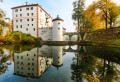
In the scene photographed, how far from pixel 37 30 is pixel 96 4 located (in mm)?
24960

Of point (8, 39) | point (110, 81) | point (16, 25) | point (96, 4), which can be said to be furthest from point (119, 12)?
point (16, 25)

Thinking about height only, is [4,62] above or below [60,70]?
above

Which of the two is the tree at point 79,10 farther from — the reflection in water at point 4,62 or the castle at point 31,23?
the reflection in water at point 4,62

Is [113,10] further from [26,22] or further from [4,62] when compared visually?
[26,22]

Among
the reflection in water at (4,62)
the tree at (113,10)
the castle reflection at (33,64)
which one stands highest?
the tree at (113,10)

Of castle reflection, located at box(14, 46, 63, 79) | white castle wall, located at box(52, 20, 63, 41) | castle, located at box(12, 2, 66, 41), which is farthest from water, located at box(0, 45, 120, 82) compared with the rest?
castle, located at box(12, 2, 66, 41)

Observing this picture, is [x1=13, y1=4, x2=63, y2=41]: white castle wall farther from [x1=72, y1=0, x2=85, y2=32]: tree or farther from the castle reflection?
the castle reflection

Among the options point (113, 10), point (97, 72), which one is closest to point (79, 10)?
point (113, 10)

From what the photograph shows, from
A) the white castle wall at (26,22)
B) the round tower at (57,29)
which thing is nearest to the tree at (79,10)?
the round tower at (57,29)

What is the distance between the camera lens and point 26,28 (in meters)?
29.9

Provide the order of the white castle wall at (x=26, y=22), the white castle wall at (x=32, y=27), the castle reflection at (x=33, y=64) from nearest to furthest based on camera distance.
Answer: the castle reflection at (x=33, y=64) → the white castle wall at (x=32, y=27) → the white castle wall at (x=26, y=22)

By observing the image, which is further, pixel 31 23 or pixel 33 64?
pixel 31 23

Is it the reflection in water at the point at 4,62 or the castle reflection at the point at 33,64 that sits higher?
the reflection in water at the point at 4,62

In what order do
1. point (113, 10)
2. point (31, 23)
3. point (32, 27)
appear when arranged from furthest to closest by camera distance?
point (32, 27) < point (31, 23) < point (113, 10)
